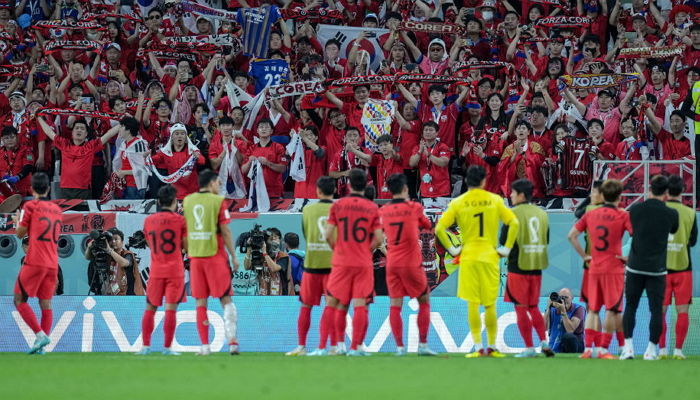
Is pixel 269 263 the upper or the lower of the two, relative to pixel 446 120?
lower

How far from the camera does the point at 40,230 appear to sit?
13352 mm

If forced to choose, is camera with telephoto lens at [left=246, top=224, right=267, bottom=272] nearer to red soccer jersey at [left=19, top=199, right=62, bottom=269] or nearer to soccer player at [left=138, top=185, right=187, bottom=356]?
red soccer jersey at [left=19, top=199, right=62, bottom=269]

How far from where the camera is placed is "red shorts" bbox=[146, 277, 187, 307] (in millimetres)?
12555

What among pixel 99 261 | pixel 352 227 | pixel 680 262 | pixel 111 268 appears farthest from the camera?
pixel 111 268

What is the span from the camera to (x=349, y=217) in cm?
1219

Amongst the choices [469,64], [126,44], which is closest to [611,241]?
[469,64]

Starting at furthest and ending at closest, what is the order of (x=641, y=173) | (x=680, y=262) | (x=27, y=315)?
(x=641, y=173) → (x=27, y=315) → (x=680, y=262)

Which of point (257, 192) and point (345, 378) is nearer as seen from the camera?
point (345, 378)

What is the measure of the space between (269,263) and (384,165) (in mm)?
2997

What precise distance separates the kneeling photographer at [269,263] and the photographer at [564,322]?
392cm

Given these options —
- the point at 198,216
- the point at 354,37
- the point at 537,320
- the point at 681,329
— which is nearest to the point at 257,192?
the point at 354,37

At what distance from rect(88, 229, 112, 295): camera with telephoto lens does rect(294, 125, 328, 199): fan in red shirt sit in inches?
131

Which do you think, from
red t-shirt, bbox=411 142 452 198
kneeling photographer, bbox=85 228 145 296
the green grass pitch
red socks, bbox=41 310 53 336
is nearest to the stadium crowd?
red t-shirt, bbox=411 142 452 198

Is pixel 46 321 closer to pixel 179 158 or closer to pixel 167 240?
pixel 167 240
